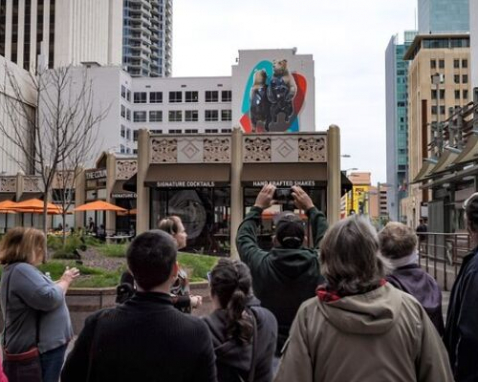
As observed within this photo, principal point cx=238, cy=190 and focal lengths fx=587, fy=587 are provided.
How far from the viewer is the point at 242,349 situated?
3197mm

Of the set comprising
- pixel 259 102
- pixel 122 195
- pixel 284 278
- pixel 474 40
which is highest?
pixel 259 102

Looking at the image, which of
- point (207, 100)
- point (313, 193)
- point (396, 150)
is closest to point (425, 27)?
point (396, 150)

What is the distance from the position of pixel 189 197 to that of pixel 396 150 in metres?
148

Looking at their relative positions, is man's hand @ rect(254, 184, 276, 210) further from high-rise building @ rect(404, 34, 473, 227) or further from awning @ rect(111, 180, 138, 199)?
high-rise building @ rect(404, 34, 473, 227)

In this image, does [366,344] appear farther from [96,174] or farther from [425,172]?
[96,174]

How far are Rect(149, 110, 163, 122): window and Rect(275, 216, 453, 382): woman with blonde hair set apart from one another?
92.2 meters

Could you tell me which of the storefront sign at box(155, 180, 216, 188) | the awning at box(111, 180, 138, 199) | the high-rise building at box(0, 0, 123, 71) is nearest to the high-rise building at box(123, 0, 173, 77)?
the high-rise building at box(0, 0, 123, 71)

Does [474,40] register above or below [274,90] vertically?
below

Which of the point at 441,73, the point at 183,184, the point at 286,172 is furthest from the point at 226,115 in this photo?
the point at 183,184

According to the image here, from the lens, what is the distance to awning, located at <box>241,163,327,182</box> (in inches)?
924

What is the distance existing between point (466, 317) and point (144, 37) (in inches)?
5874

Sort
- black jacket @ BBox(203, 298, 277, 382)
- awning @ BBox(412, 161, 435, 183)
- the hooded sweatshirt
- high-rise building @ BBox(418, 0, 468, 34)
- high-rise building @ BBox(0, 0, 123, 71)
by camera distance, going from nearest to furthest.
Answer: the hooded sweatshirt → black jacket @ BBox(203, 298, 277, 382) → awning @ BBox(412, 161, 435, 183) → high-rise building @ BBox(0, 0, 123, 71) → high-rise building @ BBox(418, 0, 468, 34)

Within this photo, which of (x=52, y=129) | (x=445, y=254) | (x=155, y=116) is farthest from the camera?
(x=155, y=116)

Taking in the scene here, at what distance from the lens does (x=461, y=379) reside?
3273mm
